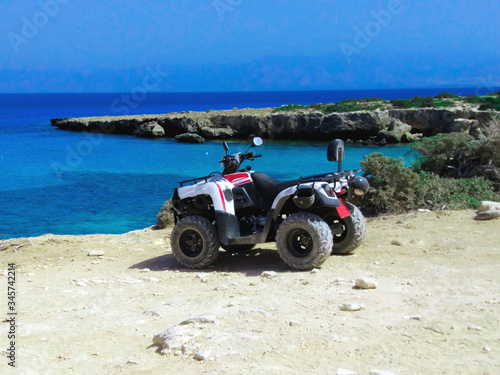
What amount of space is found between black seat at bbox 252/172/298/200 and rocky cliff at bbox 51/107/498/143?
3127 cm

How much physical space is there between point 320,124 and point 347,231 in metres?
38.7

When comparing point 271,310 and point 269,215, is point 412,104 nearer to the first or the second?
point 269,215

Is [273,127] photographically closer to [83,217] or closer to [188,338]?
[83,217]

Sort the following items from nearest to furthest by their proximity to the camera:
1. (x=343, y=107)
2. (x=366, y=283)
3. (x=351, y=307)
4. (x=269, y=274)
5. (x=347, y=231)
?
(x=351, y=307), (x=366, y=283), (x=269, y=274), (x=347, y=231), (x=343, y=107)

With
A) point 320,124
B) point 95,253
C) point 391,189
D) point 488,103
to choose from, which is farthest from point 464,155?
point 320,124

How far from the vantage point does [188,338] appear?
488 cm

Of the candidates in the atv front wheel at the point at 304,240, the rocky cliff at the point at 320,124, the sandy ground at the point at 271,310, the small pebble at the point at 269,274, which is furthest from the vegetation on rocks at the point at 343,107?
the small pebble at the point at 269,274

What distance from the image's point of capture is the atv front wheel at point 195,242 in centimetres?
793

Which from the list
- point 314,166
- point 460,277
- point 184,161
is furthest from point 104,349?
point 184,161

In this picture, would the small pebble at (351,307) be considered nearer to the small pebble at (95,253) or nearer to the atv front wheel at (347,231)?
the atv front wheel at (347,231)

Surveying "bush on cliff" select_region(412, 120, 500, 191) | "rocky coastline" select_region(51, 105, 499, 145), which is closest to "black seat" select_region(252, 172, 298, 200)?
"bush on cliff" select_region(412, 120, 500, 191)

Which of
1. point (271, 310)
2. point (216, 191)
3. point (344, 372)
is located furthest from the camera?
point (216, 191)

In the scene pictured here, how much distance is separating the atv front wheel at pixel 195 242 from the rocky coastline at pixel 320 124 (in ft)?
103

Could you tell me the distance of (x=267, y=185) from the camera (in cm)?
791
